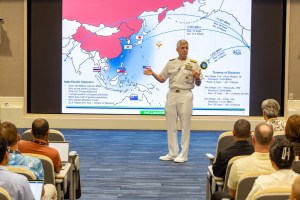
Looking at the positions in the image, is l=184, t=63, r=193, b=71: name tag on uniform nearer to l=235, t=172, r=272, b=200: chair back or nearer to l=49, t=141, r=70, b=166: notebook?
l=49, t=141, r=70, b=166: notebook

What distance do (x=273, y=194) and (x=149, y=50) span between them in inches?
356

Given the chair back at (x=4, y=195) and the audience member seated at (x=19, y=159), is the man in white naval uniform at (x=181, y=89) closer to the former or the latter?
the audience member seated at (x=19, y=159)

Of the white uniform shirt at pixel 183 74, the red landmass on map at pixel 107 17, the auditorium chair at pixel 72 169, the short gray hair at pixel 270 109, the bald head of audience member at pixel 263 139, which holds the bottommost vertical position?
the auditorium chair at pixel 72 169

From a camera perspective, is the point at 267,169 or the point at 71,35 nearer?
the point at 267,169

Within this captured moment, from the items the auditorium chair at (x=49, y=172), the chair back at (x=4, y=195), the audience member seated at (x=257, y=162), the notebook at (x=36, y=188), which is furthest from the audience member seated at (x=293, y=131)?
the chair back at (x=4, y=195)

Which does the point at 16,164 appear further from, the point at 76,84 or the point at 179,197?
the point at 76,84

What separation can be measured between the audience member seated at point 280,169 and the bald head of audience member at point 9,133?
6.52 ft

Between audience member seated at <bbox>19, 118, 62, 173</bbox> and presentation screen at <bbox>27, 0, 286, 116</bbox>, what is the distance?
6964mm

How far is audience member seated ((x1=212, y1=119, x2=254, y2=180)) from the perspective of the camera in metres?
5.39

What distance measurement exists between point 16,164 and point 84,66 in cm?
789

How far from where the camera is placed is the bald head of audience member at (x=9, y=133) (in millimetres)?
4840

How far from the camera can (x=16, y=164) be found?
4.79m

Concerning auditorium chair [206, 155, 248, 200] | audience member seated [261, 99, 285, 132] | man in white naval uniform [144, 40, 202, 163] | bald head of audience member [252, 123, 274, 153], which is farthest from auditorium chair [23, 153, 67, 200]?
man in white naval uniform [144, 40, 202, 163]

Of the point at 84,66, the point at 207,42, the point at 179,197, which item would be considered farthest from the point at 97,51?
the point at 179,197
